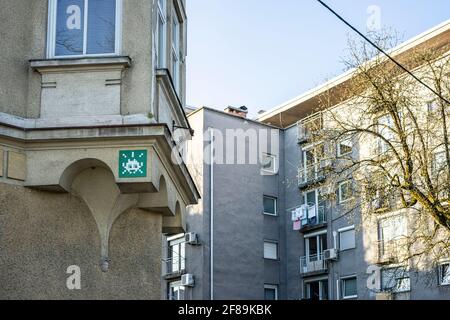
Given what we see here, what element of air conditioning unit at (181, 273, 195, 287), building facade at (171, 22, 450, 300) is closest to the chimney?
building facade at (171, 22, 450, 300)

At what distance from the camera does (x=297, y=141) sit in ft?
156

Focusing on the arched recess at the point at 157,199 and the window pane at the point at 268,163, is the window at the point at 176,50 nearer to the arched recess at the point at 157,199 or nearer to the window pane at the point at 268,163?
the arched recess at the point at 157,199

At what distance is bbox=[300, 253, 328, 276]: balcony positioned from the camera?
43.0 metres

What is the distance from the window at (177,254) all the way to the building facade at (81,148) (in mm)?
32659

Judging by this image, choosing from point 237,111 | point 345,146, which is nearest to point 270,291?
point 237,111

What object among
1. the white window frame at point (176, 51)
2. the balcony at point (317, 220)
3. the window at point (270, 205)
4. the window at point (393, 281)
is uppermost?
the window at point (270, 205)

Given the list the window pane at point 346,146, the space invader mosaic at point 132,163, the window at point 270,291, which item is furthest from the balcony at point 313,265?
the space invader mosaic at point 132,163

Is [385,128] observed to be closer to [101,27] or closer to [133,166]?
[101,27]

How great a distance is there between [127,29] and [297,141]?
36574 mm

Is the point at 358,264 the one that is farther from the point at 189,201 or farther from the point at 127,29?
the point at 127,29

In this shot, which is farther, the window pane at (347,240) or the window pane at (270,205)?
the window pane at (270,205)

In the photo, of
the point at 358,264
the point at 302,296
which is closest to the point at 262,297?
the point at 302,296

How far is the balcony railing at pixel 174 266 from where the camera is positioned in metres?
44.2

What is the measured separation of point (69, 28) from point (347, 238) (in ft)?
105
